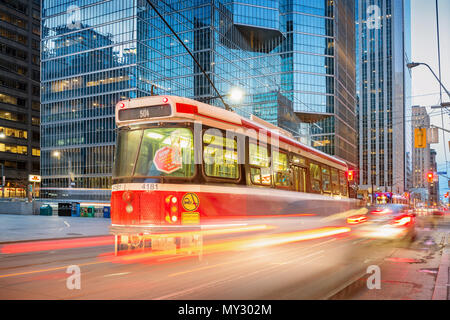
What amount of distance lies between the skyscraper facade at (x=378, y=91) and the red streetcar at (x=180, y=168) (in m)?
156

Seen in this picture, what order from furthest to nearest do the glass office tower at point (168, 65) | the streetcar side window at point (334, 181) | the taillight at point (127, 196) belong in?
the glass office tower at point (168, 65) → the streetcar side window at point (334, 181) → the taillight at point (127, 196)

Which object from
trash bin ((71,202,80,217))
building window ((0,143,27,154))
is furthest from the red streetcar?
building window ((0,143,27,154))

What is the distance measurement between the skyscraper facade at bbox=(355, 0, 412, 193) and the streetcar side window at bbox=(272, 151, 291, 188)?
154 metres

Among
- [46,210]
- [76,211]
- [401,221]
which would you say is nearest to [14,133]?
[46,210]

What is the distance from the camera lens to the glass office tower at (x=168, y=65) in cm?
7976

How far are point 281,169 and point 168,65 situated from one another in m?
73.4

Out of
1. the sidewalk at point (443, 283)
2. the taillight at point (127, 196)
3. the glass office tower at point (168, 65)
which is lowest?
the sidewalk at point (443, 283)

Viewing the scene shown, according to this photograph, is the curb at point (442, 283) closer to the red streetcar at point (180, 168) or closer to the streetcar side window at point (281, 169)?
the red streetcar at point (180, 168)

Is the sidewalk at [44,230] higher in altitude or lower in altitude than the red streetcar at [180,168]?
lower

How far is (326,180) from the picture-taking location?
55.1 ft

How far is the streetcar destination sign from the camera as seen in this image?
31.7 ft
